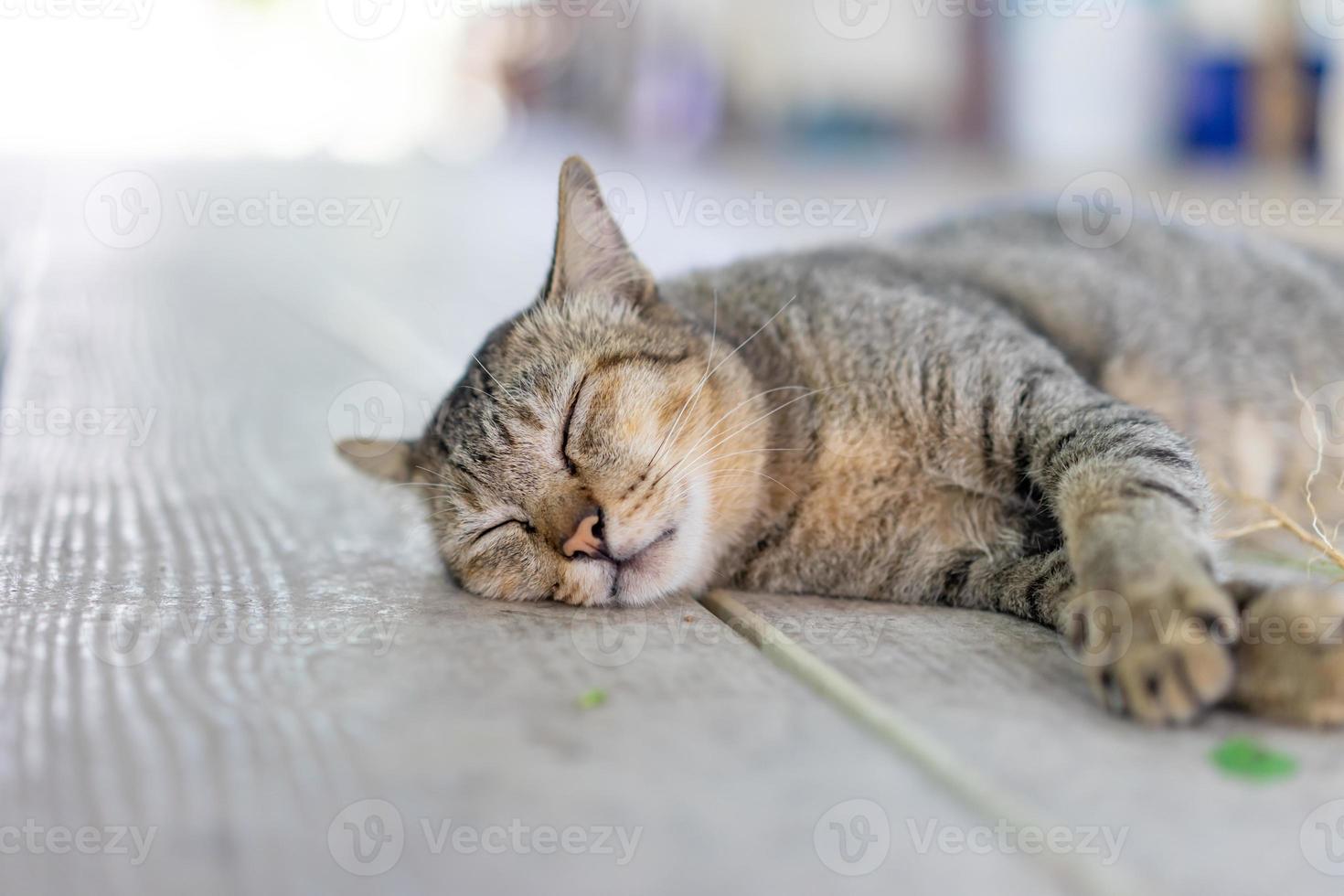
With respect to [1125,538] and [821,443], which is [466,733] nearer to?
[1125,538]

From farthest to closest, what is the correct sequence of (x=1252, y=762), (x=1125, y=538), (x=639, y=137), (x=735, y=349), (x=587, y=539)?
1. (x=639, y=137)
2. (x=735, y=349)
3. (x=587, y=539)
4. (x=1125, y=538)
5. (x=1252, y=762)

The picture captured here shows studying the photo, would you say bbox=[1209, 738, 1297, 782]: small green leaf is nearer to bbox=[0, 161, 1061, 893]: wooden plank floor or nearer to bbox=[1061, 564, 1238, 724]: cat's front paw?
bbox=[1061, 564, 1238, 724]: cat's front paw

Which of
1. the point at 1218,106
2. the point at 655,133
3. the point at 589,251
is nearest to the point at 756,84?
the point at 655,133

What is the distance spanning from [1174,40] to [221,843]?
833cm

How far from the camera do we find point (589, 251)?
1.82 m

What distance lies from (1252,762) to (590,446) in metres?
0.97

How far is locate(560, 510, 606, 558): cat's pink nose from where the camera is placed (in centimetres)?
149

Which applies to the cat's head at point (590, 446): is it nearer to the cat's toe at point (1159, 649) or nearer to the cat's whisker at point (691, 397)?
the cat's whisker at point (691, 397)

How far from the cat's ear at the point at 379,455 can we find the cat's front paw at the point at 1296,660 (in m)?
1.38

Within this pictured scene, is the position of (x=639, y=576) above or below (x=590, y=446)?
below

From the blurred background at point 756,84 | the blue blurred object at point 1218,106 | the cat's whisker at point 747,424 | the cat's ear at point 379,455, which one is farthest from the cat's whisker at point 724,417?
the blue blurred object at point 1218,106

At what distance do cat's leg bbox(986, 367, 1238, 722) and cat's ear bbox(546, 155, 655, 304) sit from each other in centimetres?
66

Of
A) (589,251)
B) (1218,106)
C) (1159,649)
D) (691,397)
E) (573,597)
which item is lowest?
(573,597)

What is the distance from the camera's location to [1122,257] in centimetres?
251
